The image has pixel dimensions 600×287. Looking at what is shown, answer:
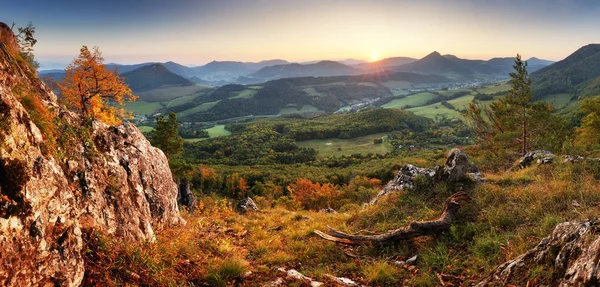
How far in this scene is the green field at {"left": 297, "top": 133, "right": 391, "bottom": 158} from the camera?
146 m

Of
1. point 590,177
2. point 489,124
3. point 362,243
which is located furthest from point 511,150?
point 362,243

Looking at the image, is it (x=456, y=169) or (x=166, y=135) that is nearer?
(x=456, y=169)

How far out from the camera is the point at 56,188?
6.48 meters

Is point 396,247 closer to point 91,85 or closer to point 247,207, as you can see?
point 247,207

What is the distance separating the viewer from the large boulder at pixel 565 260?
4.48 m

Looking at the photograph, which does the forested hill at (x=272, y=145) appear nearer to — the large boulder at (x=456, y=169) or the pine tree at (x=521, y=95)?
the pine tree at (x=521, y=95)

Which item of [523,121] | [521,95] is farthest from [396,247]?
[523,121]

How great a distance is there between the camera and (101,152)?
383 inches

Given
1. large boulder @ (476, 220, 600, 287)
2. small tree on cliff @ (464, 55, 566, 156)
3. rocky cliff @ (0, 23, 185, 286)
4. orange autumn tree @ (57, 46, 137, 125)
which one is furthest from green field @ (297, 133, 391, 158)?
large boulder @ (476, 220, 600, 287)

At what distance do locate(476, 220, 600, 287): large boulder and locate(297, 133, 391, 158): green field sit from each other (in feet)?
446

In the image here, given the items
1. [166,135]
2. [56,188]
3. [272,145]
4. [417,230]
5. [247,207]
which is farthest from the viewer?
[272,145]

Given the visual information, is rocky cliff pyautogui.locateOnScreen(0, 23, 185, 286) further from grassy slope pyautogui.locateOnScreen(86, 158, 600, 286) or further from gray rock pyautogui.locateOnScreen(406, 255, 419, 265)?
gray rock pyautogui.locateOnScreen(406, 255, 419, 265)

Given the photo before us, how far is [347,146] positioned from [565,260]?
157354 mm

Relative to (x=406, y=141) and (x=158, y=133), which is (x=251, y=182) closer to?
(x=158, y=133)
